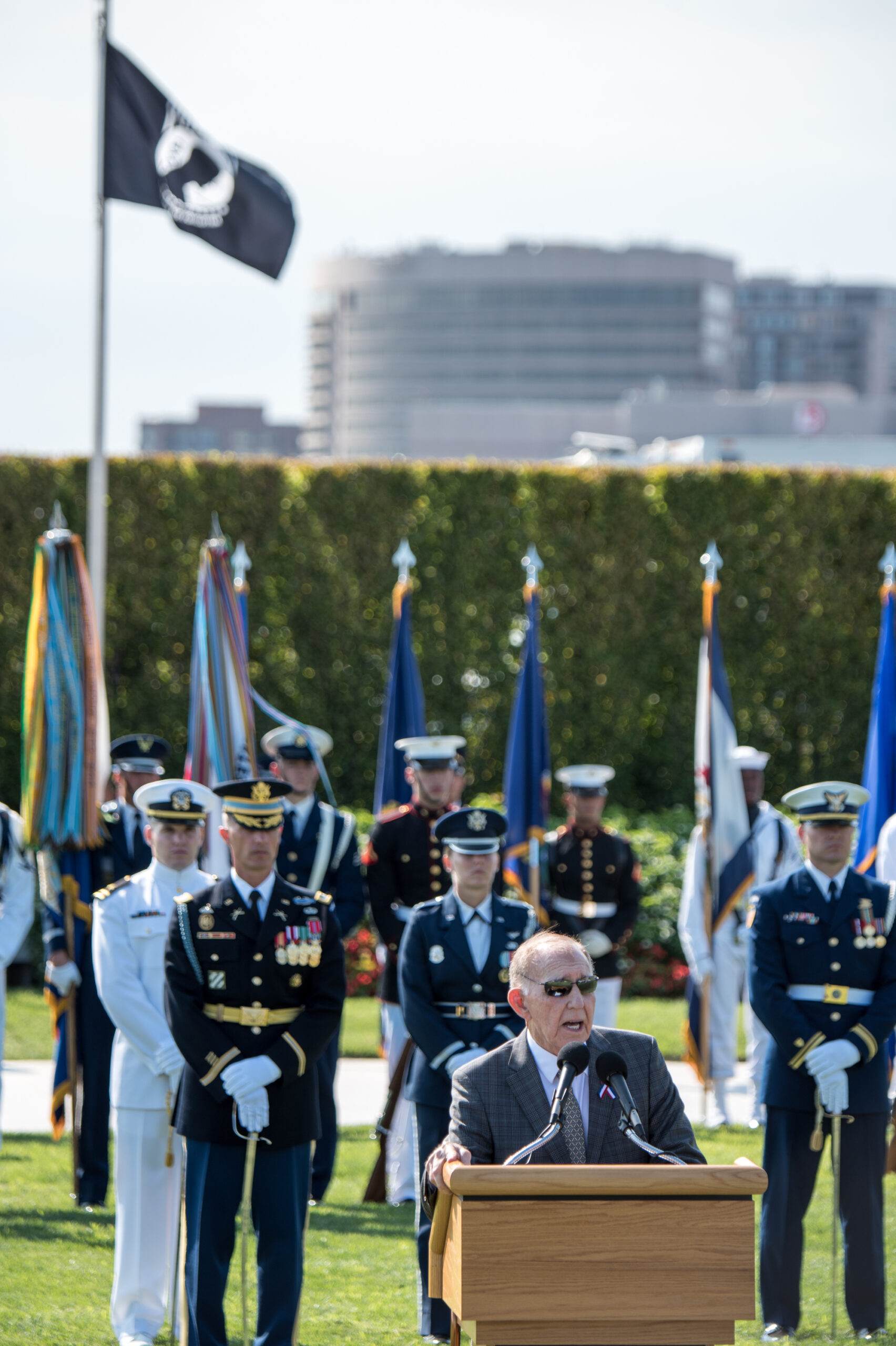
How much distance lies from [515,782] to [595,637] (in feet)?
17.9

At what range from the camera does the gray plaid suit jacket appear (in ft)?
12.1

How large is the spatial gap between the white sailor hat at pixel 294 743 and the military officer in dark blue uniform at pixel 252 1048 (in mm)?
2996

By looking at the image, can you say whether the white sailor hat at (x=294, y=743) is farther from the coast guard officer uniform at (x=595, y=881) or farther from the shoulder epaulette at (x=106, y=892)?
the shoulder epaulette at (x=106, y=892)

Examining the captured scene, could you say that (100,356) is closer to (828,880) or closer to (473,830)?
(473,830)

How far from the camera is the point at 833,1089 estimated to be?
578 centimetres

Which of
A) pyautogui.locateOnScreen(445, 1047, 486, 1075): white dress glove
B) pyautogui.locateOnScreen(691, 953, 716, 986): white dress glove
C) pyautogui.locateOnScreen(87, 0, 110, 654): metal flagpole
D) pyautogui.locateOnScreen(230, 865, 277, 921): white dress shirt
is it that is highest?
pyautogui.locateOnScreen(87, 0, 110, 654): metal flagpole

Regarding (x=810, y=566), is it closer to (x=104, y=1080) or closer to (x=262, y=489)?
(x=262, y=489)

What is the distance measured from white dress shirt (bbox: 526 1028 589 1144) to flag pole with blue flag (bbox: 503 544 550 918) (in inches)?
211

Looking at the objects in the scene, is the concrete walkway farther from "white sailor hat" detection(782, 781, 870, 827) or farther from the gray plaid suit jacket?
the gray plaid suit jacket

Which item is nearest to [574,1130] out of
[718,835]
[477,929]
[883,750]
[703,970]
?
[477,929]

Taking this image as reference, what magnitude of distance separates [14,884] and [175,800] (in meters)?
1.96

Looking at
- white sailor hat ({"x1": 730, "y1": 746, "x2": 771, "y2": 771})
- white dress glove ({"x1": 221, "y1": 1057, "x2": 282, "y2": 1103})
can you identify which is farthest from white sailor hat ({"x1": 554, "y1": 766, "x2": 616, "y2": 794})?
white dress glove ({"x1": 221, "y1": 1057, "x2": 282, "y2": 1103})

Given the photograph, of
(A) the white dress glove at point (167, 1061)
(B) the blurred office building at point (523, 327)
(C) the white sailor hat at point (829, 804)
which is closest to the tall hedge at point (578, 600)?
(C) the white sailor hat at point (829, 804)

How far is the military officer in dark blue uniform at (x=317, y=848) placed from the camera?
7.91 m
